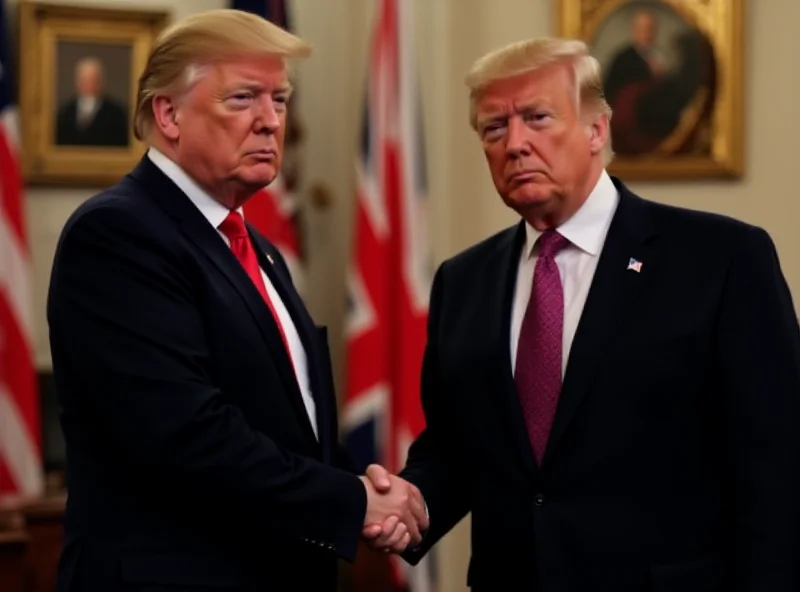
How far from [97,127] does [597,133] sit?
10.7 ft

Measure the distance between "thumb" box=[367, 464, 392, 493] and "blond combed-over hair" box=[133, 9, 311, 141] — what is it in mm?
853

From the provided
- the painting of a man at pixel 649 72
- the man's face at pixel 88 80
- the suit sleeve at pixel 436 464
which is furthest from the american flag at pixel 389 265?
the suit sleeve at pixel 436 464

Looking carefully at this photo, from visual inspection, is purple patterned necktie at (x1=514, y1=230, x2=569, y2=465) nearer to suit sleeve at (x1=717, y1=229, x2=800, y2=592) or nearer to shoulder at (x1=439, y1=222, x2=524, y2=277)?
shoulder at (x1=439, y1=222, x2=524, y2=277)

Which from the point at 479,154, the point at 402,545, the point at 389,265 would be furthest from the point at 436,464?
the point at 479,154

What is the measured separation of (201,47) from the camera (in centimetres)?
259

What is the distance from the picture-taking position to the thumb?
2783 millimetres

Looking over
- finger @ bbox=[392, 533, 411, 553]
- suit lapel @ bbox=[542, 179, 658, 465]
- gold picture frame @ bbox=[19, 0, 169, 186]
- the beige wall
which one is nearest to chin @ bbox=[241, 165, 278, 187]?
suit lapel @ bbox=[542, 179, 658, 465]

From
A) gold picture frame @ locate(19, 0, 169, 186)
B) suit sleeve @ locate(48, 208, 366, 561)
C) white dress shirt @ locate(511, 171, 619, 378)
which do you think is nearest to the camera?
suit sleeve @ locate(48, 208, 366, 561)

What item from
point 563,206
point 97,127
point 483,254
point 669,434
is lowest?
point 669,434

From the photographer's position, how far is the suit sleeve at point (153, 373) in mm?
2408

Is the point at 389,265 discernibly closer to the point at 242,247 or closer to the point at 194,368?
the point at 242,247

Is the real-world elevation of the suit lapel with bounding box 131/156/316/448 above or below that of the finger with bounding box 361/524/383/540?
above

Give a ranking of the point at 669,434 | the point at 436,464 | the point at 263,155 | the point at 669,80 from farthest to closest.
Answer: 1. the point at 669,80
2. the point at 436,464
3. the point at 263,155
4. the point at 669,434

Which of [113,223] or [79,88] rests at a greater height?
[79,88]
